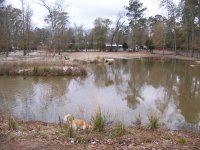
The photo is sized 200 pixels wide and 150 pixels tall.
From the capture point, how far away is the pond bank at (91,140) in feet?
18.8

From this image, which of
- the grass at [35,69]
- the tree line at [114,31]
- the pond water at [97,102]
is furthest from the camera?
the tree line at [114,31]

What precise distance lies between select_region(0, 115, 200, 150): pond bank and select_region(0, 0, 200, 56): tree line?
2376 cm

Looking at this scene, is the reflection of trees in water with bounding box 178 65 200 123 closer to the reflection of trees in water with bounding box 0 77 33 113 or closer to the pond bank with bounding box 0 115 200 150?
the pond bank with bounding box 0 115 200 150

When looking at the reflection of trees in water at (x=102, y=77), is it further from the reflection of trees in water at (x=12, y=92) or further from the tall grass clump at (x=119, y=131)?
the tall grass clump at (x=119, y=131)

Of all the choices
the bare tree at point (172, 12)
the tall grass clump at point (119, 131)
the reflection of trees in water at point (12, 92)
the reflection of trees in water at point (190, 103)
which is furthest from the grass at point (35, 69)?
the bare tree at point (172, 12)

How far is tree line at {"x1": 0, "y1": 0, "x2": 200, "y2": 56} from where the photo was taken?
143 feet

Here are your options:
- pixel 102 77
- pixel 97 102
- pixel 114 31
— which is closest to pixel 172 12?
pixel 114 31

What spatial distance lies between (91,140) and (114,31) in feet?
229

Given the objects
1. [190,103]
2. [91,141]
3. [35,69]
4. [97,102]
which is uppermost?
[35,69]

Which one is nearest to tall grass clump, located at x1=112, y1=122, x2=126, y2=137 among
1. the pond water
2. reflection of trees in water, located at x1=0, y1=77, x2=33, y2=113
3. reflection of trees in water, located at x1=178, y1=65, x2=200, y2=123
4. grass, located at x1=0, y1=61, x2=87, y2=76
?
the pond water

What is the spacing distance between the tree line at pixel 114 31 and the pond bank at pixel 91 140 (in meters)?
23.8

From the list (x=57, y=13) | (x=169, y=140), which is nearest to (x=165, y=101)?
(x=169, y=140)

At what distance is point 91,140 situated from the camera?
6051mm

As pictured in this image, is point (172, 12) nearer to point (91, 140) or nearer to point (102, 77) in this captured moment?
point (102, 77)
